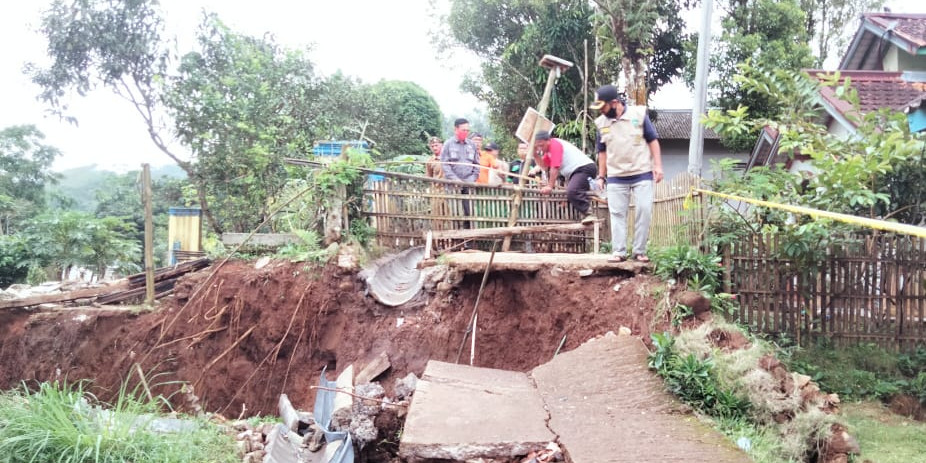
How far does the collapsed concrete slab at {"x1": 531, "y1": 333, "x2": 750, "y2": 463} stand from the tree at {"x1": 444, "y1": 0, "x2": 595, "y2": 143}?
1260cm

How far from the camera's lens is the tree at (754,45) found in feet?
50.3

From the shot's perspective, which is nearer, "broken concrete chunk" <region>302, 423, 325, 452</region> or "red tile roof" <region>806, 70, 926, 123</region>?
"broken concrete chunk" <region>302, 423, 325, 452</region>

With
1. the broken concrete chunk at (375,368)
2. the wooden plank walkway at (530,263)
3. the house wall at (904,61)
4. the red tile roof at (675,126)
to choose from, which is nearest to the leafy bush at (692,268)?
the wooden plank walkway at (530,263)

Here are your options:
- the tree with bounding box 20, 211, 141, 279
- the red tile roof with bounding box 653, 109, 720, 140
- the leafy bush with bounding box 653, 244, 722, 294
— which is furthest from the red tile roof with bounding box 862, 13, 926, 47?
the tree with bounding box 20, 211, 141, 279

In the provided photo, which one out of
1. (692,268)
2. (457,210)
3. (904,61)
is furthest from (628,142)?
(904,61)

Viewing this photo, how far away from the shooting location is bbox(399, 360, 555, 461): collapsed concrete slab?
9.96 ft

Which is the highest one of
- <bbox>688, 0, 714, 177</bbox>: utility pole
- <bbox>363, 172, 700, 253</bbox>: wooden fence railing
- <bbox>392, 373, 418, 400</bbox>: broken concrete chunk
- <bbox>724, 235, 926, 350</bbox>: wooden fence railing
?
<bbox>688, 0, 714, 177</bbox>: utility pole

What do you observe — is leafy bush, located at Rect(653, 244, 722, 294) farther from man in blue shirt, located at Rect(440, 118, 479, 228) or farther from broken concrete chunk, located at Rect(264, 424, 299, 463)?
man in blue shirt, located at Rect(440, 118, 479, 228)

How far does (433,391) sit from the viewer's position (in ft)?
12.7

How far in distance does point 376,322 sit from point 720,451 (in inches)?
178

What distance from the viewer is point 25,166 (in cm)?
1914

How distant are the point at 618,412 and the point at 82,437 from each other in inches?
114

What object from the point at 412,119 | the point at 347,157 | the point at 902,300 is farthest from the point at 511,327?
the point at 412,119

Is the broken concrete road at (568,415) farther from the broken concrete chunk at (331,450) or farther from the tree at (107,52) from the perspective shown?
the tree at (107,52)
